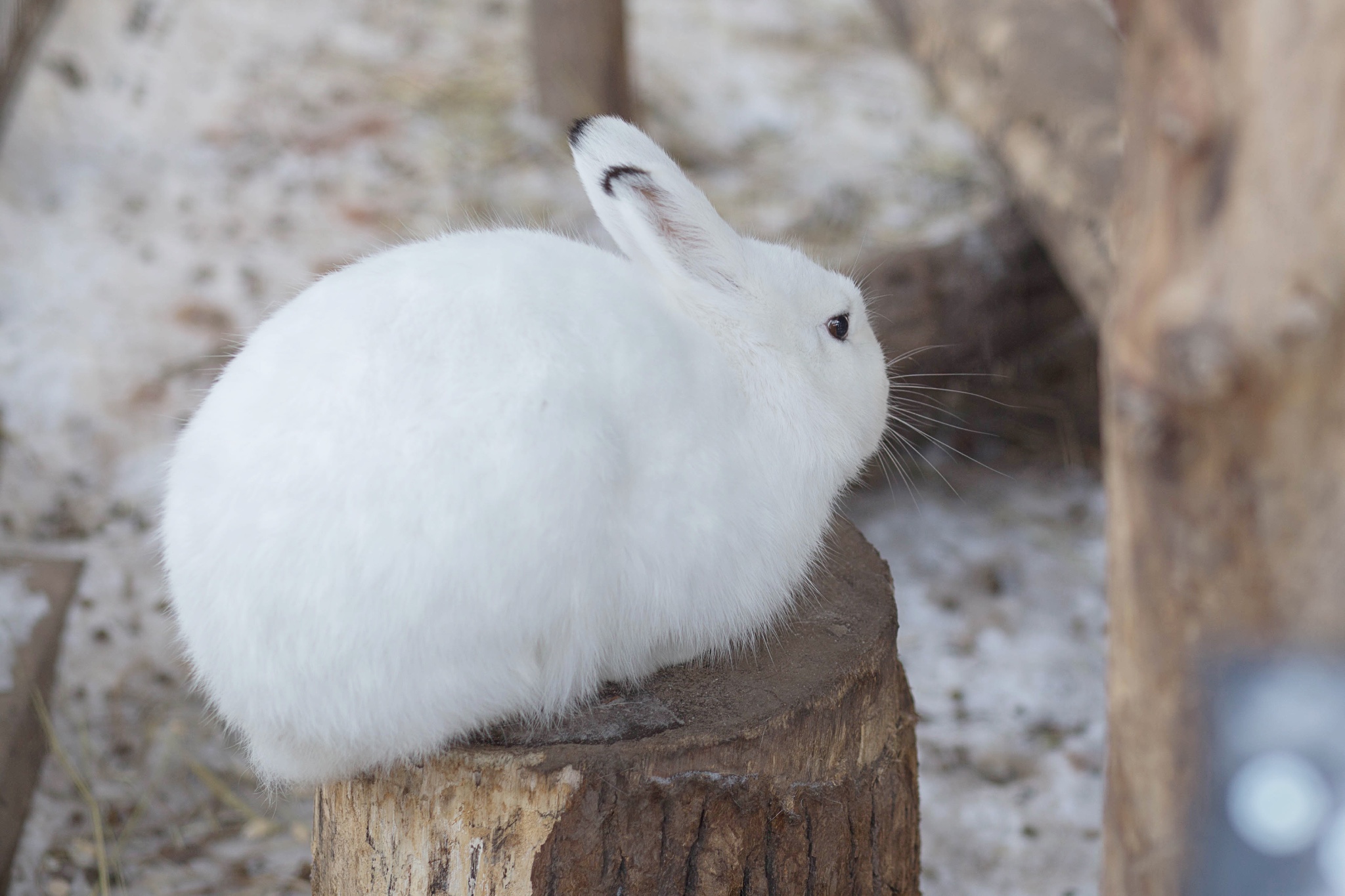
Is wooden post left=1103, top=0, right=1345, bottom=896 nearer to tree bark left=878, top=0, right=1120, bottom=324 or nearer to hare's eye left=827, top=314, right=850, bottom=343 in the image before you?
hare's eye left=827, top=314, right=850, bottom=343

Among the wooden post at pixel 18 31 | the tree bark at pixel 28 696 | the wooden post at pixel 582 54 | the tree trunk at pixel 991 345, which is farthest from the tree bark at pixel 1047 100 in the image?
the tree bark at pixel 28 696

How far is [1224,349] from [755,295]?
3.83ft

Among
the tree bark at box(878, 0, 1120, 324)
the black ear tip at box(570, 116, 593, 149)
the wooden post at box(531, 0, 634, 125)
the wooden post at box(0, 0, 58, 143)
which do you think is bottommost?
the black ear tip at box(570, 116, 593, 149)

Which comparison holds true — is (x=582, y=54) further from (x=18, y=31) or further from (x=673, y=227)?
(x=673, y=227)

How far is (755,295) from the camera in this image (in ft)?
6.76

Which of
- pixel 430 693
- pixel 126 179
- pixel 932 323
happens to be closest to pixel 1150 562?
pixel 430 693

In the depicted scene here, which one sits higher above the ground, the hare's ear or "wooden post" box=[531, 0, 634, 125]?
"wooden post" box=[531, 0, 634, 125]

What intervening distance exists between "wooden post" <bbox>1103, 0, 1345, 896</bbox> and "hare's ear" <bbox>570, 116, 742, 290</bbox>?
95cm

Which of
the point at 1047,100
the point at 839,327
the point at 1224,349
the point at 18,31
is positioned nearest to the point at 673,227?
the point at 839,327

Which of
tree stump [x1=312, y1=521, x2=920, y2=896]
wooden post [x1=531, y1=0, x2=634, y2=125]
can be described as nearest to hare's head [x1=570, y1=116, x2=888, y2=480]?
tree stump [x1=312, y1=521, x2=920, y2=896]

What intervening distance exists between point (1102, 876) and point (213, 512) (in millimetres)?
1219

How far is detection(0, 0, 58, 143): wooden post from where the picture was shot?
7.68 ft

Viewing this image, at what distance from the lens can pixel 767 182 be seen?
5020 millimetres

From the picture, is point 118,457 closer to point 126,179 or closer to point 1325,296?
point 126,179
